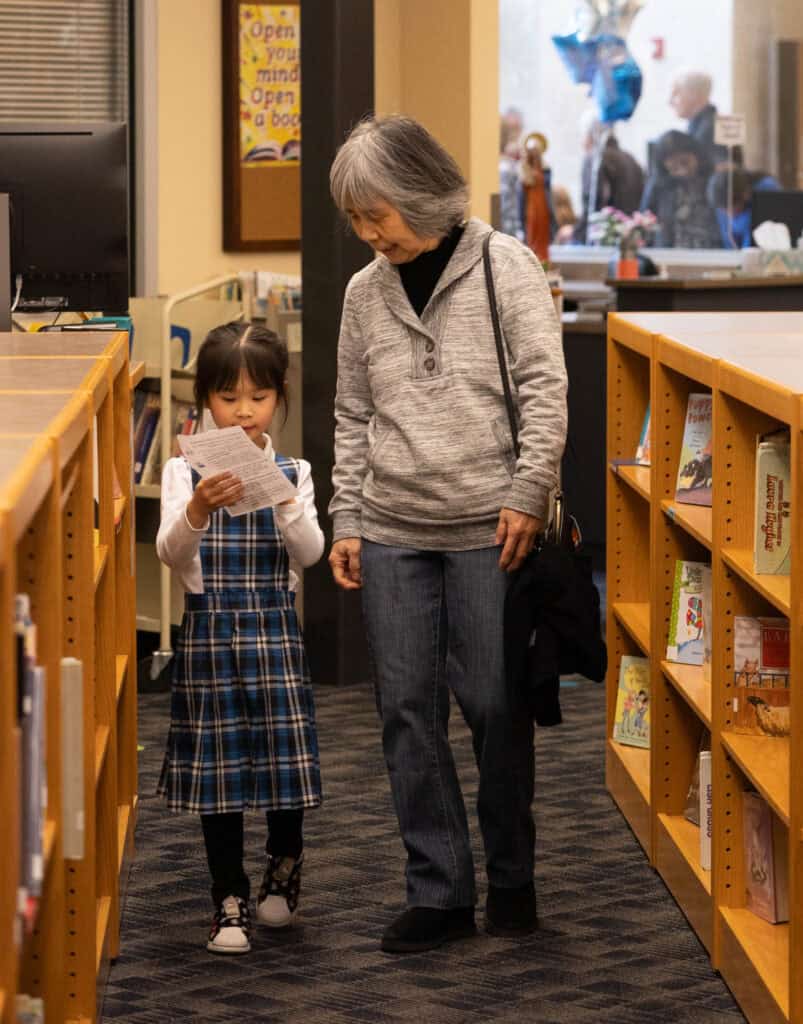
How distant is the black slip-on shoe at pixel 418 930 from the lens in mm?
3377

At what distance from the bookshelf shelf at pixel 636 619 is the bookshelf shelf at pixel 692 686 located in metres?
0.35

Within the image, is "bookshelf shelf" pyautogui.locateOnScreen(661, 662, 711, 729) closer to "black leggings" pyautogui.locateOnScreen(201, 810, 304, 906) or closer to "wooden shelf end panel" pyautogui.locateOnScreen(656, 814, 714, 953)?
"wooden shelf end panel" pyautogui.locateOnScreen(656, 814, 714, 953)

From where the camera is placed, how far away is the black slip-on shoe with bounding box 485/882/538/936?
3.45 metres

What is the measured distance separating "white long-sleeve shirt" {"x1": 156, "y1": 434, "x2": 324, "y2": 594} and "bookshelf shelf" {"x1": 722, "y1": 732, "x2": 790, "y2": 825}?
83cm

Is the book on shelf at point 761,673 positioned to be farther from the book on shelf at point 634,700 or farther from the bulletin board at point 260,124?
the bulletin board at point 260,124

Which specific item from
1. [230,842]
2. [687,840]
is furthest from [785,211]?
[230,842]

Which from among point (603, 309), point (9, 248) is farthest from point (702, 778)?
point (603, 309)

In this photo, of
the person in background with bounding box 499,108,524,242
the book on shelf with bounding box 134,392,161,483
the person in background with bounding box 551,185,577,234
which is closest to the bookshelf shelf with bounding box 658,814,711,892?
the book on shelf with bounding box 134,392,161,483

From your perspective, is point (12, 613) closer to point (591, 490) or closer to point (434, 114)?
point (434, 114)

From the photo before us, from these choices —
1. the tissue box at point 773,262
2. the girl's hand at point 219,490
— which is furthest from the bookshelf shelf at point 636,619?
the tissue box at point 773,262

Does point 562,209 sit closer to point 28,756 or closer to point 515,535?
point 515,535

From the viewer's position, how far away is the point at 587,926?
352cm

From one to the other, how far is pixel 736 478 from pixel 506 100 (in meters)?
9.42

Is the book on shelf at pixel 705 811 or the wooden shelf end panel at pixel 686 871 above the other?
the book on shelf at pixel 705 811
